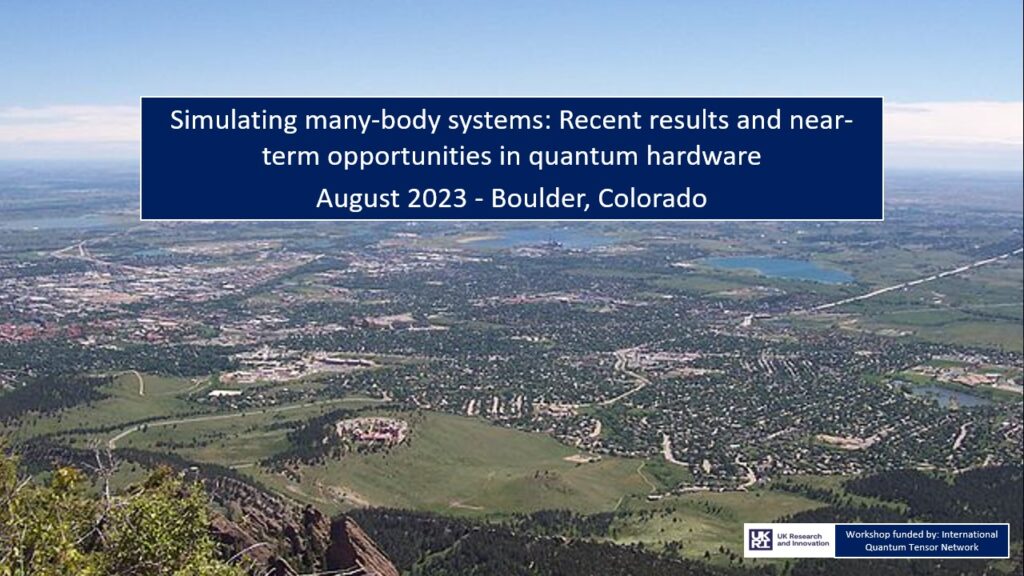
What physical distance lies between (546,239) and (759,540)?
361 feet

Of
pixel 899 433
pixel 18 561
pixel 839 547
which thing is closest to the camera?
pixel 18 561

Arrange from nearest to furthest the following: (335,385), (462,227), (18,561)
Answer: (18,561) < (335,385) < (462,227)

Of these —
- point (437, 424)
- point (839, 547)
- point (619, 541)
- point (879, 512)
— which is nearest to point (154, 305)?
point (437, 424)

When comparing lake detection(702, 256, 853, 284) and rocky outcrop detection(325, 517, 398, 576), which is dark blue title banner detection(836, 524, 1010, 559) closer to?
rocky outcrop detection(325, 517, 398, 576)

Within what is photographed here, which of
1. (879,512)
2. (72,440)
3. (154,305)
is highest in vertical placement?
(154,305)

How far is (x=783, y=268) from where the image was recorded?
124 metres

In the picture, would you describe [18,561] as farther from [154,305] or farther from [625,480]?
[154,305]

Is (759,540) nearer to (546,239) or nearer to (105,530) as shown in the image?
(105,530)

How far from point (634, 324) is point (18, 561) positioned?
80.5 m

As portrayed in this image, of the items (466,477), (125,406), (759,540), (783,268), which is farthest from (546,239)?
(759,540)

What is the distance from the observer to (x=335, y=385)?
62719 millimetres

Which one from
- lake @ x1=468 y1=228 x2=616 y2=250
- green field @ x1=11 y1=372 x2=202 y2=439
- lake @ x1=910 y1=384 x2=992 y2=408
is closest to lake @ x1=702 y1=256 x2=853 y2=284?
lake @ x1=468 y1=228 x2=616 y2=250

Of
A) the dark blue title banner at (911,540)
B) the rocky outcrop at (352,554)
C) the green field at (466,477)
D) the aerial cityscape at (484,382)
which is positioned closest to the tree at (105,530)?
the aerial cityscape at (484,382)

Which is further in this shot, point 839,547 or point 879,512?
point 879,512
